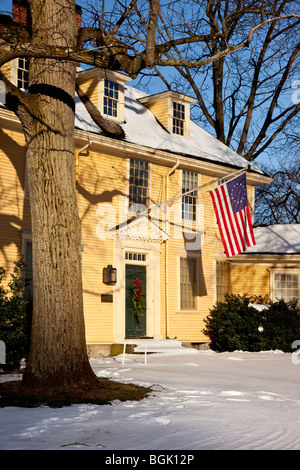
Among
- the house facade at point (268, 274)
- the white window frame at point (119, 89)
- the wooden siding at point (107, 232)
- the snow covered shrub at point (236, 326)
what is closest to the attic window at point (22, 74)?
the wooden siding at point (107, 232)

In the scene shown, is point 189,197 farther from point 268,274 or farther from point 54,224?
point 54,224

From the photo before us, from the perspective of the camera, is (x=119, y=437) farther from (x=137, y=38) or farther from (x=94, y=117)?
(x=94, y=117)

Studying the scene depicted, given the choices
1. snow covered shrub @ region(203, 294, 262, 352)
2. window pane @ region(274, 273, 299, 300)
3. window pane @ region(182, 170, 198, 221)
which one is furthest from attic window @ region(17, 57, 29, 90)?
window pane @ region(274, 273, 299, 300)

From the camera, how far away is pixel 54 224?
934 cm

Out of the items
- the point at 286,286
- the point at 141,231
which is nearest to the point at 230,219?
the point at 141,231

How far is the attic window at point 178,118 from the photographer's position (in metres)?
21.5

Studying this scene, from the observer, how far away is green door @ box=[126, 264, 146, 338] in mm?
18156

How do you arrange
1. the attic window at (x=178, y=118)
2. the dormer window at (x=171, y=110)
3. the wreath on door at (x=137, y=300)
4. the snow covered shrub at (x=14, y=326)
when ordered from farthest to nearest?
1. the attic window at (x=178, y=118)
2. the dormer window at (x=171, y=110)
3. the wreath on door at (x=137, y=300)
4. the snow covered shrub at (x=14, y=326)

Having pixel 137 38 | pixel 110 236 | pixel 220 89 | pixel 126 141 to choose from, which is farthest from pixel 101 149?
pixel 220 89

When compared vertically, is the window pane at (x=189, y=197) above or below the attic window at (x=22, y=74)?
below

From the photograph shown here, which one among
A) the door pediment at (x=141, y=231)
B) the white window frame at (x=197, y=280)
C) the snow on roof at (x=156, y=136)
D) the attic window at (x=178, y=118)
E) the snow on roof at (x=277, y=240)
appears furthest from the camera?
the snow on roof at (x=277, y=240)

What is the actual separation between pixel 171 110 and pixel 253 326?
776cm

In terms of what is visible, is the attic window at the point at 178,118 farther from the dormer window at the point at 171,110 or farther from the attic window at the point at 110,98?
the attic window at the point at 110,98

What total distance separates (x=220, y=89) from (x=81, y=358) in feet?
81.5
